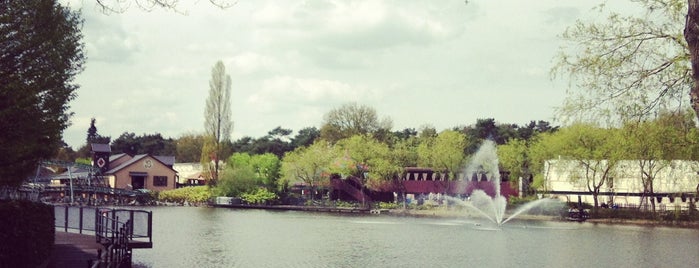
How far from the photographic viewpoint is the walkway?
21.1 m

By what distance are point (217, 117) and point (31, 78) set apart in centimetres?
7817

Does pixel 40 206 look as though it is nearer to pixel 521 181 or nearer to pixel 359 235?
pixel 359 235

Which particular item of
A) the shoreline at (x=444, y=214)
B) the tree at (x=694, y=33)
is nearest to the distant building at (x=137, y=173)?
the shoreline at (x=444, y=214)

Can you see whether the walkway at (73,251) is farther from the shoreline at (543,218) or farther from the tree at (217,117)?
the tree at (217,117)

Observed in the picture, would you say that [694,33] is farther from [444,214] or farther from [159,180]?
[159,180]

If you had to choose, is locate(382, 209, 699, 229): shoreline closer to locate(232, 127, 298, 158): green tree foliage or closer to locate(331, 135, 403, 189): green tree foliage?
locate(331, 135, 403, 189): green tree foliage

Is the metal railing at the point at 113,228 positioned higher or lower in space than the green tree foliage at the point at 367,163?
lower

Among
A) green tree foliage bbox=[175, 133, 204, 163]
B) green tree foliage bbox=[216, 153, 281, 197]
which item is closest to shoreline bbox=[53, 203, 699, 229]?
green tree foliage bbox=[216, 153, 281, 197]

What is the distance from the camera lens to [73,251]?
77.6 feet

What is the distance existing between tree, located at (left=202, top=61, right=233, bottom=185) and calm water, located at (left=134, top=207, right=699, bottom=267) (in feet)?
145

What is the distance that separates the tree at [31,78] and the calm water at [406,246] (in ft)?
21.1

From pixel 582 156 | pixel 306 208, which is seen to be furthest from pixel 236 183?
pixel 582 156

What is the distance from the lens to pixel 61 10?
91.3 feet

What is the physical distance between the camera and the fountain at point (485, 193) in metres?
79.5
